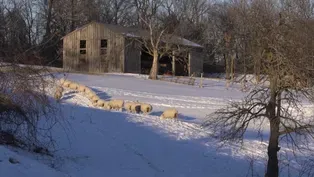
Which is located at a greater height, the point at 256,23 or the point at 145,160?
the point at 256,23

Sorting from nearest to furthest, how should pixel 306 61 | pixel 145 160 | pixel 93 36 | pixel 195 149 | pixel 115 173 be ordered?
pixel 306 61, pixel 115 173, pixel 145 160, pixel 195 149, pixel 93 36

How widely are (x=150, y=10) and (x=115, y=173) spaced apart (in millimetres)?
78142

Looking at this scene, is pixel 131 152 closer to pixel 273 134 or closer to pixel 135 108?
pixel 273 134

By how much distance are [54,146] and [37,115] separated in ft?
4.74

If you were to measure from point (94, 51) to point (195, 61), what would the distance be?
530 inches

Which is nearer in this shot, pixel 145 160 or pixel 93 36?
pixel 145 160

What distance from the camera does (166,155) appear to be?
45.5ft

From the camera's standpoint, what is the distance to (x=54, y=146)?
11336 millimetres

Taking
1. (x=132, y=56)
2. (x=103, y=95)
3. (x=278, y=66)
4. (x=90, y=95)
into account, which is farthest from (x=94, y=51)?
(x=278, y=66)

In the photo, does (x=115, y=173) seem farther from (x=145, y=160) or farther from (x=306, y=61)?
(x=306, y=61)

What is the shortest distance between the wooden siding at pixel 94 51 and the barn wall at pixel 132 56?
715 millimetres

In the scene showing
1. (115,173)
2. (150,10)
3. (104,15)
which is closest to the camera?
(115,173)

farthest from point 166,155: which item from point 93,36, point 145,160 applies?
point 93,36

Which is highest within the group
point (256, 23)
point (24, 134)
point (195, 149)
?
point (256, 23)
